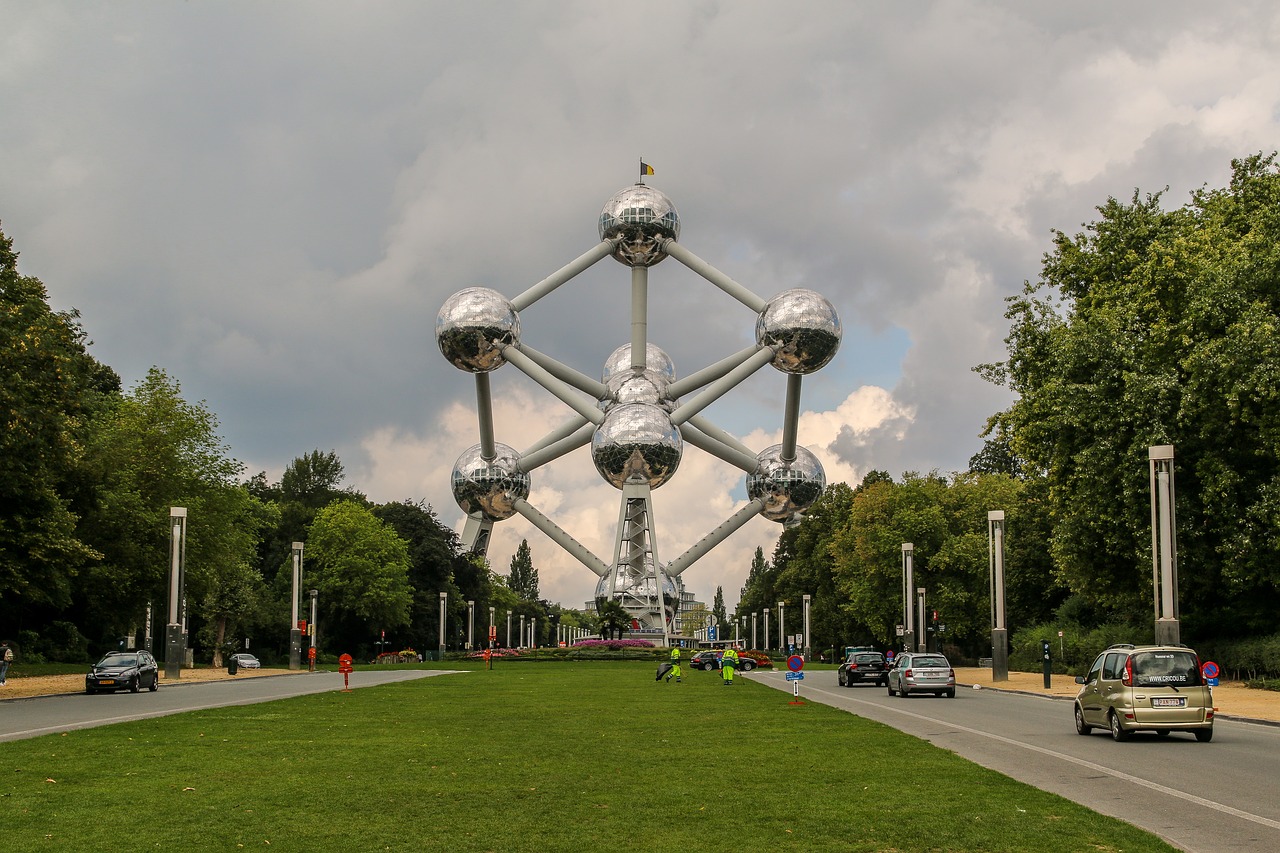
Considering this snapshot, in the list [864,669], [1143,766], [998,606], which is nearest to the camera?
[1143,766]

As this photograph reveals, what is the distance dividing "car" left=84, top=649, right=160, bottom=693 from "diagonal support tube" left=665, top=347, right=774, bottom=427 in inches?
1555

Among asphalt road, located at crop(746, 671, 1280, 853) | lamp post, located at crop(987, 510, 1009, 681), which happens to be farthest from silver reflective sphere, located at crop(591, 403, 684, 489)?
asphalt road, located at crop(746, 671, 1280, 853)

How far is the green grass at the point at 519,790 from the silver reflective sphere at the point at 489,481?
55472 millimetres

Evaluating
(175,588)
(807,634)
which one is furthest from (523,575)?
(175,588)

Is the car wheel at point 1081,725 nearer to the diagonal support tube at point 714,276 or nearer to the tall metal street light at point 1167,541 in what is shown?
the tall metal street light at point 1167,541

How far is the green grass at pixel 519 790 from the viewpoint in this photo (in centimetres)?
928

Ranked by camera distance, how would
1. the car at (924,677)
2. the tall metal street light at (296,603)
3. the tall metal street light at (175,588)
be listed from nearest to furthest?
1. the car at (924,677)
2. the tall metal street light at (175,588)
3. the tall metal street light at (296,603)

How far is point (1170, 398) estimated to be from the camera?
34.5m

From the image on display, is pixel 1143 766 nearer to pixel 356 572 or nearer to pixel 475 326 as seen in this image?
pixel 475 326

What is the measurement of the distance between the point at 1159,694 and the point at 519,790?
9.99 metres

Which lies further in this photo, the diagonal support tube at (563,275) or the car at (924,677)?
the diagonal support tube at (563,275)

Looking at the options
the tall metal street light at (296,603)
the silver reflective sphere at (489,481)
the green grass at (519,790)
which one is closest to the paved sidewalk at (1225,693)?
the green grass at (519,790)

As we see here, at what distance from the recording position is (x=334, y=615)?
3327 inches

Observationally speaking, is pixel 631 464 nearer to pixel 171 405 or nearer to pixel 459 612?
pixel 171 405
